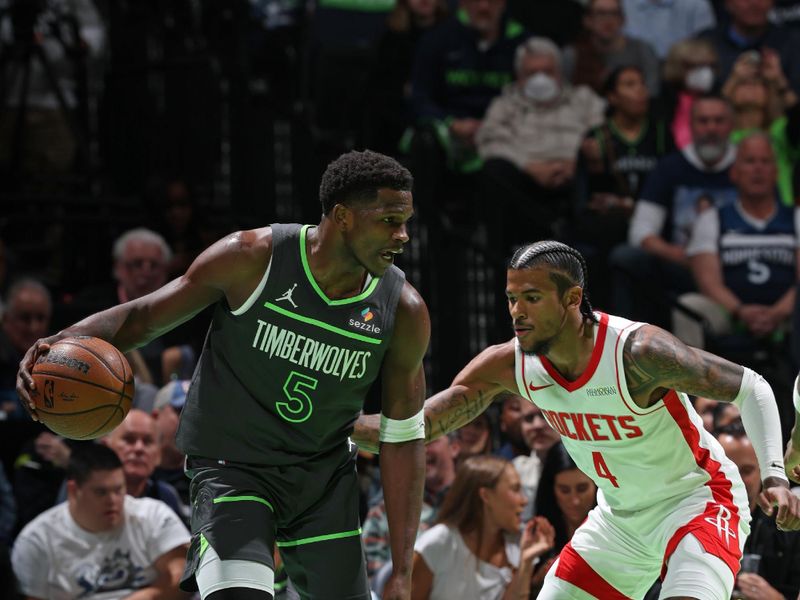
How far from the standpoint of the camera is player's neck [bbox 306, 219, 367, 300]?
4707mm

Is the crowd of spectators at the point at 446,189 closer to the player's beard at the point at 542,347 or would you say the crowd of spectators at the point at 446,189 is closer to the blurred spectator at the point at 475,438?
the blurred spectator at the point at 475,438

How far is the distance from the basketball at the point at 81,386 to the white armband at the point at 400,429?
0.89 m

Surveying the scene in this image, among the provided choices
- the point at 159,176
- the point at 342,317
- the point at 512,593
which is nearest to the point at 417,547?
the point at 512,593

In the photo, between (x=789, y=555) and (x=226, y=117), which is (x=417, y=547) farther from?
(x=226, y=117)

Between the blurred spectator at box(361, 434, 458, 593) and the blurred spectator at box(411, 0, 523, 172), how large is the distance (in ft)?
10.5

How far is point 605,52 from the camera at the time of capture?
10.1m

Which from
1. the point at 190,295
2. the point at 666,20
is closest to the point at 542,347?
the point at 190,295

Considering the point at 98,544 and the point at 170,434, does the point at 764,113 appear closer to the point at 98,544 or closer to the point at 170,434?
the point at 170,434

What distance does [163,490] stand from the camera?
7324 millimetres

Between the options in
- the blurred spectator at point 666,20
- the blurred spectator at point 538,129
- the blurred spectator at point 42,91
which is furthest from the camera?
the blurred spectator at point 666,20

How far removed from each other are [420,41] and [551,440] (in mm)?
3766

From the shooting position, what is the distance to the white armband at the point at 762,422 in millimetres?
4734

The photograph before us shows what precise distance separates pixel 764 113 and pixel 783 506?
546 centimetres

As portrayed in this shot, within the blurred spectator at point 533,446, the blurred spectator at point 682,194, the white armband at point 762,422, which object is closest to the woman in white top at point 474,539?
the blurred spectator at point 533,446
